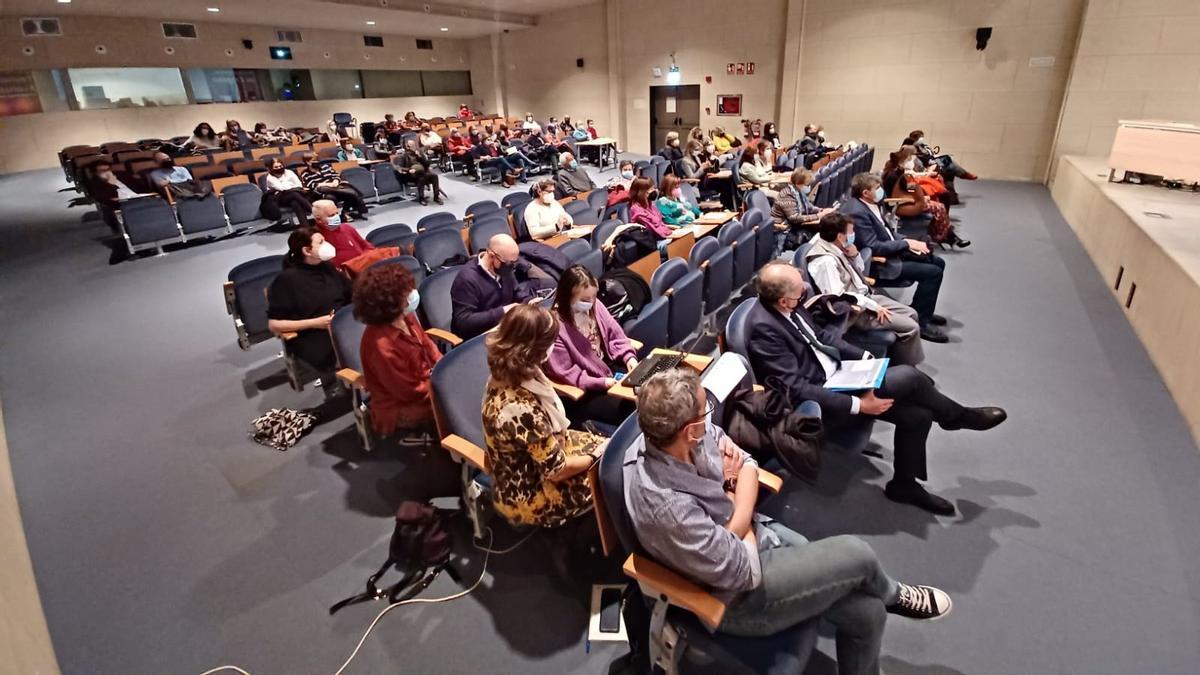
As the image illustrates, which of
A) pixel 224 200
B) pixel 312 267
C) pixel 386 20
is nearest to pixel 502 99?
A: pixel 386 20

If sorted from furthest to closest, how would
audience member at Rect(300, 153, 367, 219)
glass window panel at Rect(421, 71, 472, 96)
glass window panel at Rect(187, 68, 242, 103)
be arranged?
glass window panel at Rect(421, 71, 472, 96) → glass window panel at Rect(187, 68, 242, 103) → audience member at Rect(300, 153, 367, 219)

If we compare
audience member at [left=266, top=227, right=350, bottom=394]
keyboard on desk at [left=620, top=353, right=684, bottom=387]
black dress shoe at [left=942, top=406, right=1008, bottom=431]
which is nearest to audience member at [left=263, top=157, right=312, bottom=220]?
audience member at [left=266, top=227, right=350, bottom=394]

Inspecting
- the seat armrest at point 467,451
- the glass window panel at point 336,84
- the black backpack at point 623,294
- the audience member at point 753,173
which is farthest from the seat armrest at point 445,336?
the glass window panel at point 336,84

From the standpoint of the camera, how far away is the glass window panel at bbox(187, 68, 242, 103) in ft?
54.0

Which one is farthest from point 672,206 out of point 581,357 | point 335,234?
point 581,357

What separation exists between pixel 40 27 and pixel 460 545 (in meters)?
19.2

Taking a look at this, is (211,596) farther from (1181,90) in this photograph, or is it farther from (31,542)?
(1181,90)

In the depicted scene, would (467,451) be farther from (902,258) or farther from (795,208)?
(795,208)

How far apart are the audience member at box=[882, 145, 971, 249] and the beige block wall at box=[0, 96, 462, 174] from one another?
18963 millimetres

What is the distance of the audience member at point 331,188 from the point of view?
8.44 meters

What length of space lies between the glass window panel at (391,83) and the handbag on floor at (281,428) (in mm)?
20184

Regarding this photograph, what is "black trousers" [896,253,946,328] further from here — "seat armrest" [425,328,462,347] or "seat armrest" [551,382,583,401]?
"seat armrest" [425,328,462,347]

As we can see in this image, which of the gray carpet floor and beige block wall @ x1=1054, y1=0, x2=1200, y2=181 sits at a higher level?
beige block wall @ x1=1054, y1=0, x2=1200, y2=181

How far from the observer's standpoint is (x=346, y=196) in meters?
8.68
